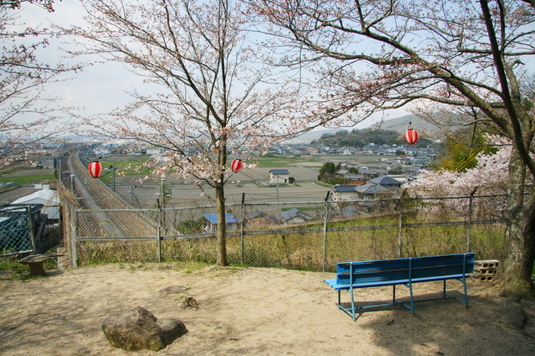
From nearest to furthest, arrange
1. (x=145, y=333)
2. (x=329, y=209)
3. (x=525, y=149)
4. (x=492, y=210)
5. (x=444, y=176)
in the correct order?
1. (x=145, y=333)
2. (x=525, y=149)
3. (x=329, y=209)
4. (x=492, y=210)
5. (x=444, y=176)

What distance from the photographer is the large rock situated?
13.7 ft

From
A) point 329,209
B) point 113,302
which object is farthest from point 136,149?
point 329,209

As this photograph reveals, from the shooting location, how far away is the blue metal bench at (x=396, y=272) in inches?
217

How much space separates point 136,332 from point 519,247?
6.70 m

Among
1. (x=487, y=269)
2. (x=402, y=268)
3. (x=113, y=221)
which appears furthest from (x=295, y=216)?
(x=113, y=221)

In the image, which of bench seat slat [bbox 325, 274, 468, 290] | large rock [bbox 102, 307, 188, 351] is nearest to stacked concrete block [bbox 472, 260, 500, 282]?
bench seat slat [bbox 325, 274, 468, 290]

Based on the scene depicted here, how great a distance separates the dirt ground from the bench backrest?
56cm

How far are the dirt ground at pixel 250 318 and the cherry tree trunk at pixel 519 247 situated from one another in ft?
1.28

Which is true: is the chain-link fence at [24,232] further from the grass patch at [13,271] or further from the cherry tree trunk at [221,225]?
the cherry tree trunk at [221,225]

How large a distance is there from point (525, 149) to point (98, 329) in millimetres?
6746

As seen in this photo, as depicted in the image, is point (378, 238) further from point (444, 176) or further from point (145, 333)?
point (444, 176)

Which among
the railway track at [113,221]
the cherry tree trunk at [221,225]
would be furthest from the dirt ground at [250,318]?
the railway track at [113,221]

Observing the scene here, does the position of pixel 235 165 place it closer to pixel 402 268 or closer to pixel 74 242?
pixel 402 268

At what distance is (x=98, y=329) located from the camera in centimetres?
480
